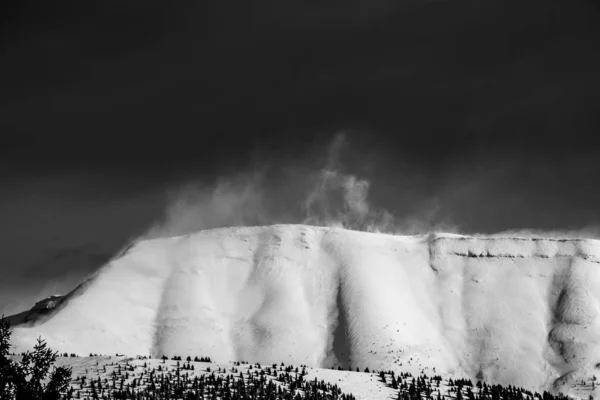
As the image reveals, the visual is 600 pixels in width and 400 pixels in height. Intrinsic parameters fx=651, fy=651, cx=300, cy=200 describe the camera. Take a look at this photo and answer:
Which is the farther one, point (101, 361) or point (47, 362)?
point (101, 361)

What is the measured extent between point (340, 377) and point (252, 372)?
2403 centimetres

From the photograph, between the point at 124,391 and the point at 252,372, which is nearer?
the point at 124,391

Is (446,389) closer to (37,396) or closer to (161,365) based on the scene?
(161,365)

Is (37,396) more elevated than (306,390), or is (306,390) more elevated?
(306,390)

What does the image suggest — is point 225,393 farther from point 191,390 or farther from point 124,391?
point 124,391

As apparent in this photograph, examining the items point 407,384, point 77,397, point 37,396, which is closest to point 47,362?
point 37,396

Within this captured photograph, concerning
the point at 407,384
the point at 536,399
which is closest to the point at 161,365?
the point at 407,384

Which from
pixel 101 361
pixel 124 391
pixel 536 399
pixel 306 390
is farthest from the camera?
pixel 536 399

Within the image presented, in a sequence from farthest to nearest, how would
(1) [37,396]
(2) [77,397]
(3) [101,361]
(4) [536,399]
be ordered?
(4) [536,399] < (3) [101,361] < (2) [77,397] < (1) [37,396]

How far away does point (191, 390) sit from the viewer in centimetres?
15112

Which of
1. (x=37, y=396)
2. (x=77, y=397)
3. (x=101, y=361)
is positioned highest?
(x=101, y=361)

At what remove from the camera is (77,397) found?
135500mm

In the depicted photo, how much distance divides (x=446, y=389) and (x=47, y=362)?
→ 500 ft

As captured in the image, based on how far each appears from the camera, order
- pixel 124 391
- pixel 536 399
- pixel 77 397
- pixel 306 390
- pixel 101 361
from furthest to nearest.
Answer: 1. pixel 536 399
2. pixel 101 361
3. pixel 306 390
4. pixel 124 391
5. pixel 77 397
